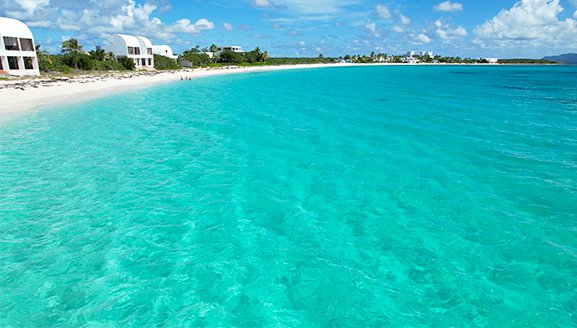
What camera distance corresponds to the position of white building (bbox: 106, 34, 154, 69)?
94.7m

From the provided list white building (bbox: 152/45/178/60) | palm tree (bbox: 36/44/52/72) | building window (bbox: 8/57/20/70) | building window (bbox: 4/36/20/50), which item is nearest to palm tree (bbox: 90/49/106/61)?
palm tree (bbox: 36/44/52/72)

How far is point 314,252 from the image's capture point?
9.40 metres

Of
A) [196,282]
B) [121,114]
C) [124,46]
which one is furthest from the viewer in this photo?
[124,46]

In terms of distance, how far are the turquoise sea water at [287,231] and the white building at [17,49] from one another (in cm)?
4577

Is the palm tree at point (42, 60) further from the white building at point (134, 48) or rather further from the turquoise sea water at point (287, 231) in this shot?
the turquoise sea water at point (287, 231)

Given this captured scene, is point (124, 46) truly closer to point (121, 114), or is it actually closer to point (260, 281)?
point (121, 114)

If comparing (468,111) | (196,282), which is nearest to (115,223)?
(196,282)

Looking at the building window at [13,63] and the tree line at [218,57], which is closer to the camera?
the building window at [13,63]

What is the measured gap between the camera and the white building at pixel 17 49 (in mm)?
55094

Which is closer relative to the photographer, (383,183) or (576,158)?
(383,183)

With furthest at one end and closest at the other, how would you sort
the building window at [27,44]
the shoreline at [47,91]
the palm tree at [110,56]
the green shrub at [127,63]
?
the palm tree at [110,56], the green shrub at [127,63], the building window at [27,44], the shoreline at [47,91]

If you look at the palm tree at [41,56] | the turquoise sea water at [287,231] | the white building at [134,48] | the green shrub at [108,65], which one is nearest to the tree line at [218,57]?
the white building at [134,48]

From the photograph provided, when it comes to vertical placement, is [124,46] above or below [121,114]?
above

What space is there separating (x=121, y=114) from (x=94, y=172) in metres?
18.4
